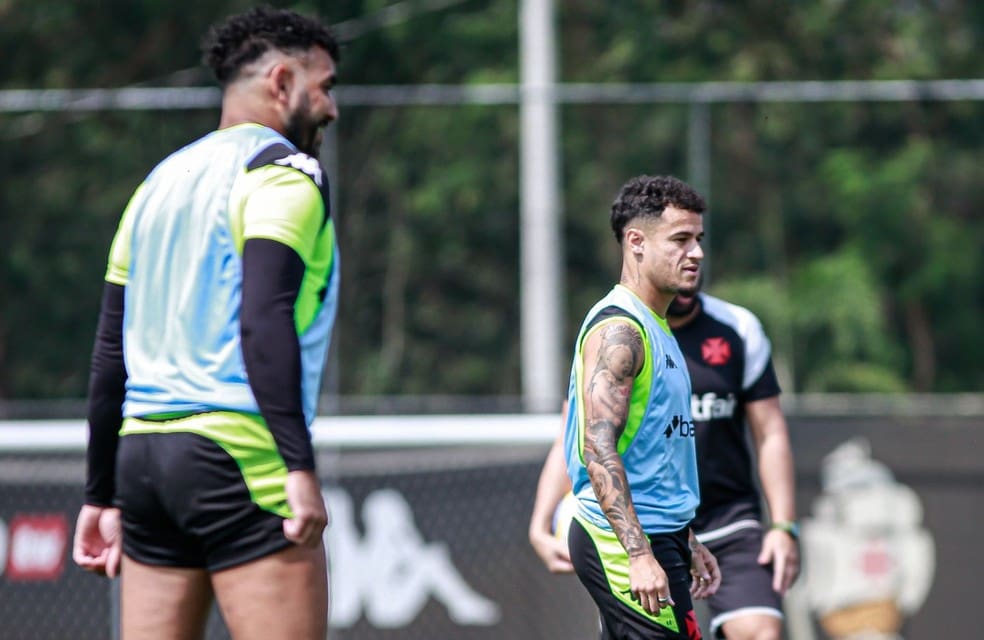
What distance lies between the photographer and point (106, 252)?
12805 millimetres

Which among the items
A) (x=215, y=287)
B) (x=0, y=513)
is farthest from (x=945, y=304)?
(x=215, y=287)

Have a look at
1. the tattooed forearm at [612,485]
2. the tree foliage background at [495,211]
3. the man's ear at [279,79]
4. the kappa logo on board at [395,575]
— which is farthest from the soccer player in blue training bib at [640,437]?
the tree foliage background at [495,211]

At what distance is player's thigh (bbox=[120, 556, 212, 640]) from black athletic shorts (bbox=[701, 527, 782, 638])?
235cm

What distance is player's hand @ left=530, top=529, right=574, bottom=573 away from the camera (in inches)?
194

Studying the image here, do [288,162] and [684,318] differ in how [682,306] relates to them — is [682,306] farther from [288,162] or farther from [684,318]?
[288,162]

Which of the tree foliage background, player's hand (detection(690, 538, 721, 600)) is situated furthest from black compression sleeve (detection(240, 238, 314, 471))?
the tree foliage background

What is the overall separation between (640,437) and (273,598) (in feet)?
3.93

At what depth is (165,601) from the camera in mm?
3445

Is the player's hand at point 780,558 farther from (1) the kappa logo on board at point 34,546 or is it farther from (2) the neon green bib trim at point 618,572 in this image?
(1) the kappa logo on board at point 34,546

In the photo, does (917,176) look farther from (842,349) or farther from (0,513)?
(0,513)

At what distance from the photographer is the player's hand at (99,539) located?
3777 millimetres

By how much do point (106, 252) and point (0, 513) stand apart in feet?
17.7

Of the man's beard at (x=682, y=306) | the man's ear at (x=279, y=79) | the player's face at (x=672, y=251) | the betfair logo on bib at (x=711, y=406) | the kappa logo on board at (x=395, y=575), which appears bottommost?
the kappa logo on board at (x=395, y=575)

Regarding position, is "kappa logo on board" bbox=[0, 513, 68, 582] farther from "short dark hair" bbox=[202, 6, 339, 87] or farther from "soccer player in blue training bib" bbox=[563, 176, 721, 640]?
"short dark hair" bbox=[202, 6, 339, 87]
